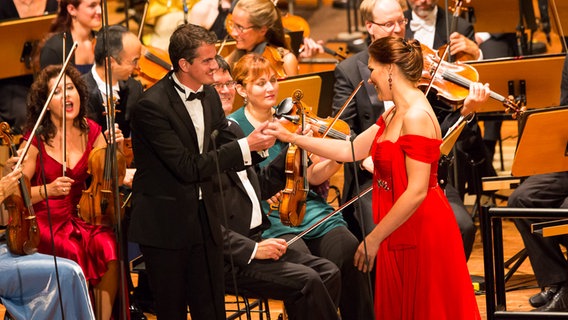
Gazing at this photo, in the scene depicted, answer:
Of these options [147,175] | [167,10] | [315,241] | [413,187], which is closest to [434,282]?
[413,187]

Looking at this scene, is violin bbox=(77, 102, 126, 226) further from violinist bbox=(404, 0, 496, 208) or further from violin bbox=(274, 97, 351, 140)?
violinist bbox=(404, 0, 496, 208)

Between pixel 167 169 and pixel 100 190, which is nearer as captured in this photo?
pixel 167 169

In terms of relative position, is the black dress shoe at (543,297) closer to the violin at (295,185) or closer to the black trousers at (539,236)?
the black trousers at (539,236)

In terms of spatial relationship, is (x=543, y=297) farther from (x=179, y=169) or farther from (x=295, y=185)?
(x=179, y=169)

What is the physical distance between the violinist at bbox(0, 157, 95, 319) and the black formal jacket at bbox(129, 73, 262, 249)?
2.03 ft

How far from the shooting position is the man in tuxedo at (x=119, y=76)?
16.4 feet

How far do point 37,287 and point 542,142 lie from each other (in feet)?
7.51

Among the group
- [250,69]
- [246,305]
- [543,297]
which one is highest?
[250,69]

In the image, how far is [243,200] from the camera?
4.23 metres

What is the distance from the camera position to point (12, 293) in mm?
4086

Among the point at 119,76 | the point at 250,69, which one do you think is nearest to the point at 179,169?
the point at 250,69

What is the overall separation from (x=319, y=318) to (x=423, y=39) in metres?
2.13

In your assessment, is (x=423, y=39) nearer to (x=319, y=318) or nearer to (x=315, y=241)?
(x=315, y=241)

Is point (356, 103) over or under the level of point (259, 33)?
under
